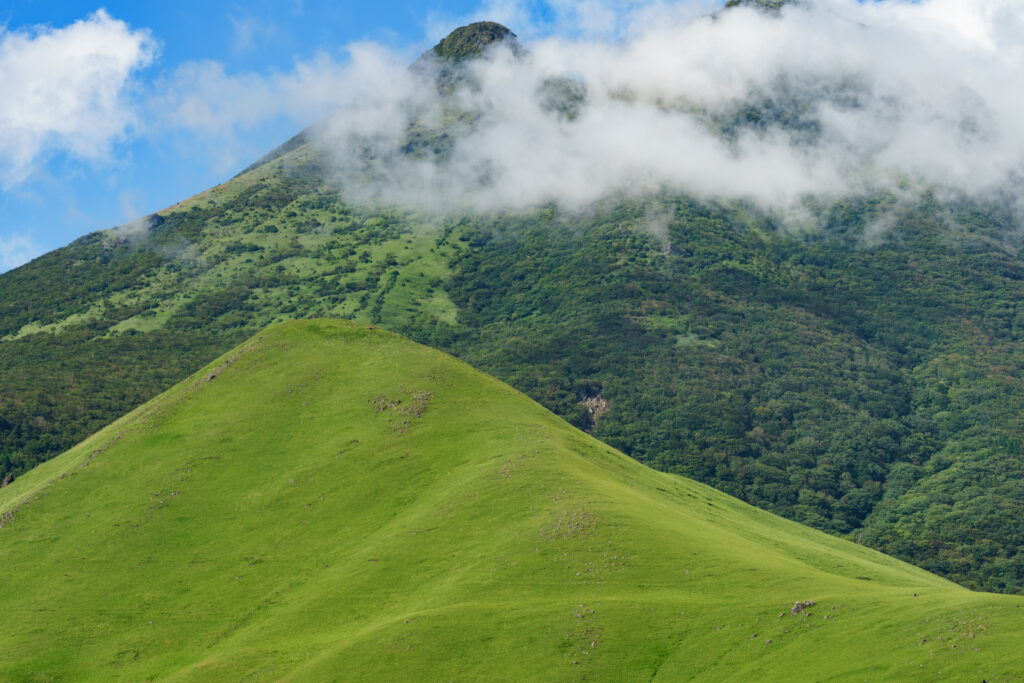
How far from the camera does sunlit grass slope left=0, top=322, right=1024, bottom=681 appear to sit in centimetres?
5384

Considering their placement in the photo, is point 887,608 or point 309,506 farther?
point 309,506

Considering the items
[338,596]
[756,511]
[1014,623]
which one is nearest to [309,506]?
[338,596]

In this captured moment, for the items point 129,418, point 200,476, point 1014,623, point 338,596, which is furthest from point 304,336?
point 1014,623

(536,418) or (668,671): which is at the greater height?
(536,418)

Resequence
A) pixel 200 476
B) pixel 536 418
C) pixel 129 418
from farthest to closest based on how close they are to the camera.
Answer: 1. pixel 129 418
2. pixel 536 418
3. pixel 200 476

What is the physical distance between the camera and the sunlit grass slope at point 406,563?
5384cm

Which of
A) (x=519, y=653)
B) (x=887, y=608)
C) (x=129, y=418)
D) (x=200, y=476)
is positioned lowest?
(x=887, y=608)

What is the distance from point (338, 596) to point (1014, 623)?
42646 mm

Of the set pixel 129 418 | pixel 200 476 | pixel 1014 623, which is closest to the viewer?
pixel 1014 623

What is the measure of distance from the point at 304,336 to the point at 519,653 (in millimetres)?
68398

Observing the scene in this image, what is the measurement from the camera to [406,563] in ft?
226

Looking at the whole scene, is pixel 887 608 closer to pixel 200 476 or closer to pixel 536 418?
pixel 536 418

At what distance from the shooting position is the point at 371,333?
11600cm

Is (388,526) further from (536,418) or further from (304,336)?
(304,336)
